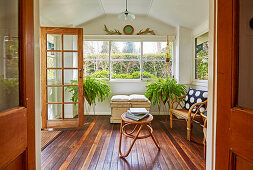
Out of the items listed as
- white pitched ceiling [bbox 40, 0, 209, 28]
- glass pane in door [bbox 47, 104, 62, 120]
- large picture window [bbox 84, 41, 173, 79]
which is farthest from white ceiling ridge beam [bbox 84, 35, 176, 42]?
glass pane in door [bbox 47, 104, 62, 120]

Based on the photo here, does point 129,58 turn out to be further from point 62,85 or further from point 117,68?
point 62,85

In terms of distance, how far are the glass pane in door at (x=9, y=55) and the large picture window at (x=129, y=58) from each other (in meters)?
3.52

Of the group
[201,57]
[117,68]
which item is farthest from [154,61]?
[201,57]

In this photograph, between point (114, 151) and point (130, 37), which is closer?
point (114, 151)

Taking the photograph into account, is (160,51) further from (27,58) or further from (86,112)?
(27,58)

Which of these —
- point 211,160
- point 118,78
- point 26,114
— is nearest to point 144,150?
point 211,160

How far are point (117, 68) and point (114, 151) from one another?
2.53 metres

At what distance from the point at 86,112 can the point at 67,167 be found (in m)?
2.36

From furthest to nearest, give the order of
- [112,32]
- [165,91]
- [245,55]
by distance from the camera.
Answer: [112,32] → [165,91] → [245,55]

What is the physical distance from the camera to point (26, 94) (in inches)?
29.8

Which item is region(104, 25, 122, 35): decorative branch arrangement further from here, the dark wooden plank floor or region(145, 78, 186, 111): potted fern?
the dark wooden plank floor

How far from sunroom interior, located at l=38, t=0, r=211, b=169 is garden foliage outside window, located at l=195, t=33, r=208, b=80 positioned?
0.08 ft

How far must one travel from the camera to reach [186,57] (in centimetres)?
402

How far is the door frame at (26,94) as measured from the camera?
70cm
